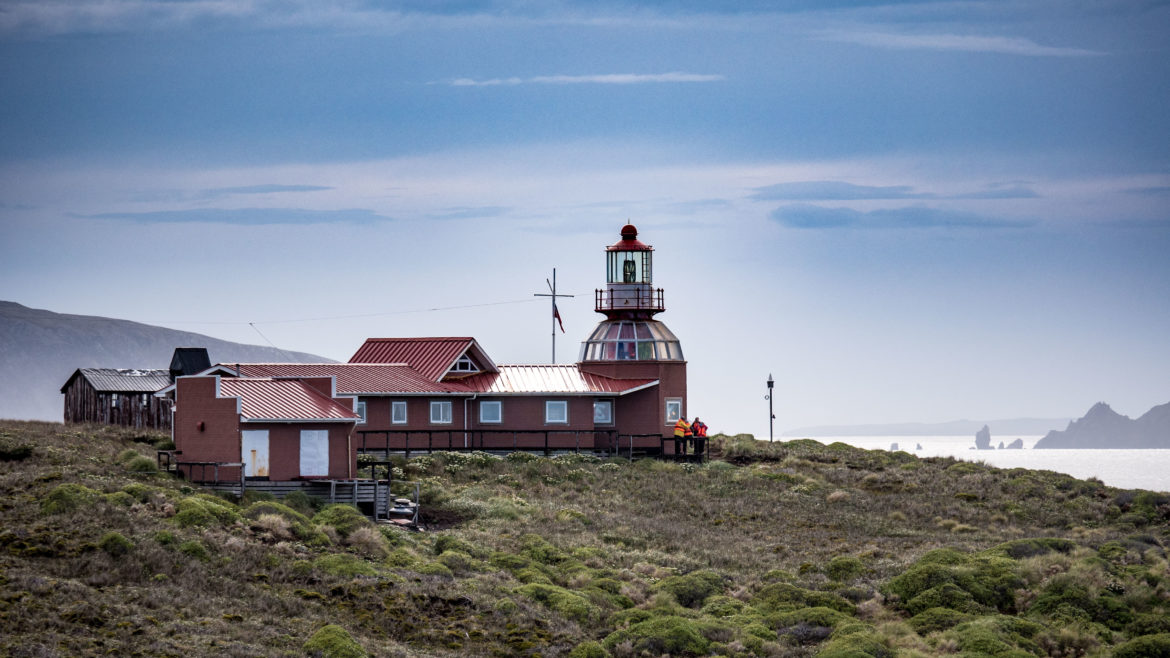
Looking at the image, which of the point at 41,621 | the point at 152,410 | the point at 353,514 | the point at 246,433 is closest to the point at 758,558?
the point at 353,514

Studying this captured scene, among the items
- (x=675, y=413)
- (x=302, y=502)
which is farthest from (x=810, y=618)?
(x=675, y=413)

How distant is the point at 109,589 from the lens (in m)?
25.8

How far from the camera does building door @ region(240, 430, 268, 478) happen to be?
39.8 metres

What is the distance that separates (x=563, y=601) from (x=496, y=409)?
27182 mm

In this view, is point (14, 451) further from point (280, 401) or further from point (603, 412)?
point (603, 412)

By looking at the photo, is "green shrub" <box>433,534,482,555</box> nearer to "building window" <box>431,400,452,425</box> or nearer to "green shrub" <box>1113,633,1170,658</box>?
"green shrub" <box>1113,633,1170,658</box>

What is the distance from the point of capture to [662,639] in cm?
2823

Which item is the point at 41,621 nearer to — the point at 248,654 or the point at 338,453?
the point at 248,654

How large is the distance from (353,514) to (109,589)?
10.8 meters

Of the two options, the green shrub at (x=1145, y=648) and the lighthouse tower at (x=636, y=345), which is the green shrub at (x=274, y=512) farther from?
the lighthouse tower at (x=636, y=345)

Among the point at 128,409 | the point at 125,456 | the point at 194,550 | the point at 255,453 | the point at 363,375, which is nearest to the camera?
the point at 194,550

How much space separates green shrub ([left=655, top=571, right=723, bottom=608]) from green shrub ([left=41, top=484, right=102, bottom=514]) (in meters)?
13.7

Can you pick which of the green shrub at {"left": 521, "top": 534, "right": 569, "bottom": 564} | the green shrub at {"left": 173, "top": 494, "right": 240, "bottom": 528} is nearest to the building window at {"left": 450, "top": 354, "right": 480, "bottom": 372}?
the green shrub at {"left": 521, "top": 534, "right": 569, "bottom": 564}

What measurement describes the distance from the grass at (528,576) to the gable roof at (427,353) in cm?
1099
